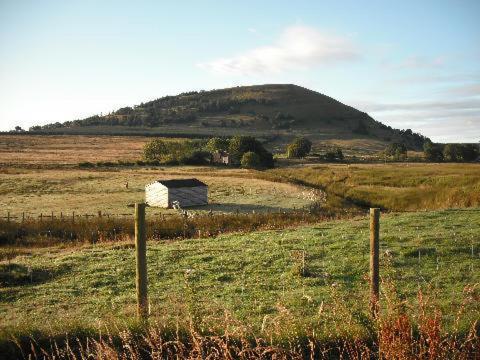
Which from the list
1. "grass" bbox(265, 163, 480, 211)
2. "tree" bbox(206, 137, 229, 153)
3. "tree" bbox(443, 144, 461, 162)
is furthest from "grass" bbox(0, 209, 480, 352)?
"tree" bbox(443, 144, 461, 162)

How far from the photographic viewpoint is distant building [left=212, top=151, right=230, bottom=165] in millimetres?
99900

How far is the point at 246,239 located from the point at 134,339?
46.0 feet

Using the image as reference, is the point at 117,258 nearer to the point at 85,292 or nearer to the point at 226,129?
the point at 85,292

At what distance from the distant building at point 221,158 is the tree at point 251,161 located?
8.80 metres

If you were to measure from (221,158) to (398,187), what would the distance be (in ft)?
172

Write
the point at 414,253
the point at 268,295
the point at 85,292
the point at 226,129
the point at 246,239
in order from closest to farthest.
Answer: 1. the point at 268,295
2. the point at 85,292
3. the point at 414,253
4. the point at 246,239
5. the point at 226,129

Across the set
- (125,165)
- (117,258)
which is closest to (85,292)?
(117,258)

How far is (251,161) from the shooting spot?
3533 inches

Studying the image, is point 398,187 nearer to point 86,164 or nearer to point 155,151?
point 86,164

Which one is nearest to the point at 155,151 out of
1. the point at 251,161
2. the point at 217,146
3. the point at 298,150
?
the point at 217,146

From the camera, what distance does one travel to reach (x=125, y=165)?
92.8m

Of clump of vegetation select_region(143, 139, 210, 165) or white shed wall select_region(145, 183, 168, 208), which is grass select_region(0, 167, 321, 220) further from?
clump of vegetation select_region(143, 139, 210, 165)

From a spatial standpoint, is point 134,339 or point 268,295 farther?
point 268,295

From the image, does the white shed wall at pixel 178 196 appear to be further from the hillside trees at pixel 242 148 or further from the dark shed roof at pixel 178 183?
the hillside trees at pixel 242 148
